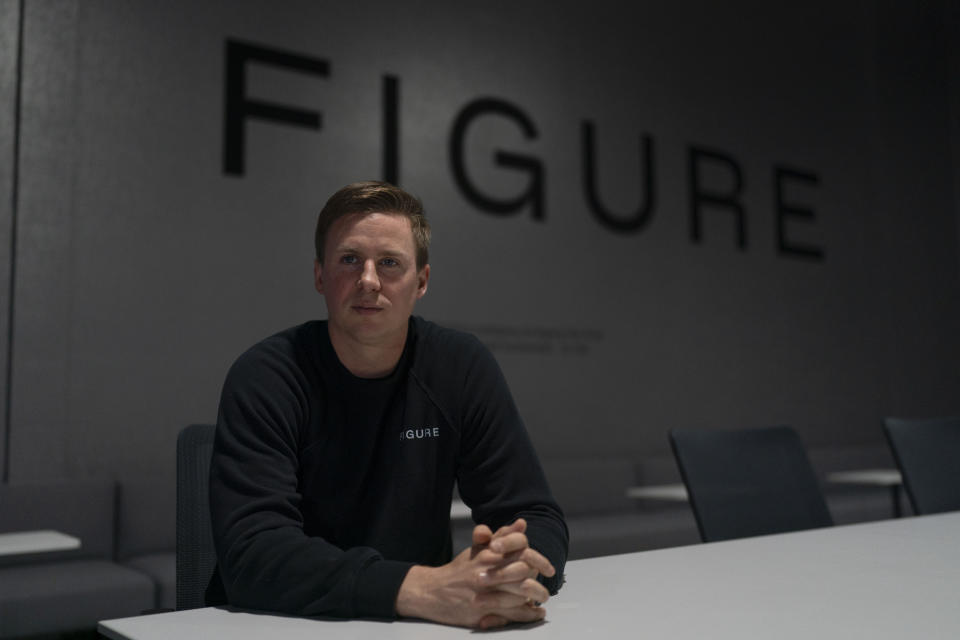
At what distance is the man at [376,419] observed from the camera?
4.29ft

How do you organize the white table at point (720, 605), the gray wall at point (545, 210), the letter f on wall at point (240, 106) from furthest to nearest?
1. the letter f on wall at point (240, 106)
2. the gray wall at point (545, 210)
3. the white table at point (720, 605)

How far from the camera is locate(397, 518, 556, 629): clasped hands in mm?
976

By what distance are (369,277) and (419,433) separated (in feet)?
0.92

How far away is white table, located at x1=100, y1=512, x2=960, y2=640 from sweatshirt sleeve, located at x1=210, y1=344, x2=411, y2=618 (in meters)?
0.03

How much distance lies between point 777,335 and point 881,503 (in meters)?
1.26

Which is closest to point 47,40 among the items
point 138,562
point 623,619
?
point 138,562

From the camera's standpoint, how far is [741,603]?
3.56ft

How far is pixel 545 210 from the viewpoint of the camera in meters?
4.93

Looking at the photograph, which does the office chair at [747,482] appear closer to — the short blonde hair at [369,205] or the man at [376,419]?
the man at [376,419]

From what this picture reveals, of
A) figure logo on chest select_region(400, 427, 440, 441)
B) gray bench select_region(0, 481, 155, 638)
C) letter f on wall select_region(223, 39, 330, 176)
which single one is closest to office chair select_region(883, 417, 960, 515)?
figure logo on chest select_region(400, 427, 440, 441)

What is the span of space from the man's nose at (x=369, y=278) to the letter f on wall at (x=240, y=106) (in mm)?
2767

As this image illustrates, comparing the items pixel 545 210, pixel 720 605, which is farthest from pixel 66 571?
pixel 545 210

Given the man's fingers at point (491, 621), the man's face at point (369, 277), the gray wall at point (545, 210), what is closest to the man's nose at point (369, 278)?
the man's face at point (369, 277)

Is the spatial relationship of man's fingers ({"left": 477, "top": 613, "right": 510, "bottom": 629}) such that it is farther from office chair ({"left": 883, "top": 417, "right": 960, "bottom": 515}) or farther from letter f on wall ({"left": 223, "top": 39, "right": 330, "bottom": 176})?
letter f on wall ({"left": 223, "top": 39, "right": 330, "bottom": 176})
